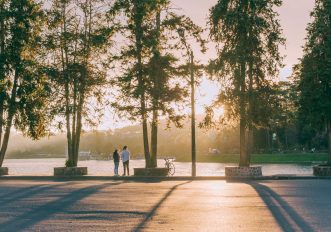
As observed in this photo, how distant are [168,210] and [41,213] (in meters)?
3.67

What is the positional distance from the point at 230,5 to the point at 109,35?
8.23m

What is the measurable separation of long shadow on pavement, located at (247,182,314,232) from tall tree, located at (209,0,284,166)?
43.2 feet

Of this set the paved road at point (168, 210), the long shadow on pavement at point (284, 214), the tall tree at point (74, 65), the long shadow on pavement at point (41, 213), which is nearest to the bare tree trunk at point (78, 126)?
the tall tree at point (74, 65)

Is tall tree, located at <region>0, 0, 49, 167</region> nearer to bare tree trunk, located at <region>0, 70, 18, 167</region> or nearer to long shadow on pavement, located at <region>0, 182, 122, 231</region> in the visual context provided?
bare tree trunk, located at <region>0, 70, 18, 167</region>

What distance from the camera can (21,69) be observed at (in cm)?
3625

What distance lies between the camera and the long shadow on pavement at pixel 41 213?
40.8ft

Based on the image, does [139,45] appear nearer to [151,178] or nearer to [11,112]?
[151,178]

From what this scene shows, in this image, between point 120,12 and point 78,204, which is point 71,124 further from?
point 78,204

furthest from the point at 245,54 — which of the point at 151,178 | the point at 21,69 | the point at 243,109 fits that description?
the point at 21,69

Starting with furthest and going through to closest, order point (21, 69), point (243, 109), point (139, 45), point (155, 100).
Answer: point (21, 69), point (139, 45), point (155, 100), point (243, 109)

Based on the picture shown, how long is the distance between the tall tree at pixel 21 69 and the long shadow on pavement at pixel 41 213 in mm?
17459

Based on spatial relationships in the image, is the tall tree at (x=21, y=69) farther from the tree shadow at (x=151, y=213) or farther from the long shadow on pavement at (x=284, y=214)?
the long shadow on pavement at (x=284, y=214)

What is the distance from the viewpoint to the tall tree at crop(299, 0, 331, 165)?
32.5 metres

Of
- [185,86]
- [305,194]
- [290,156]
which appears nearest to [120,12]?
[185,86]
